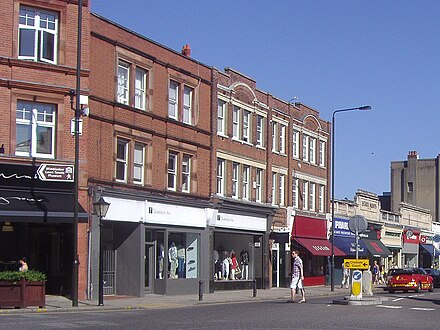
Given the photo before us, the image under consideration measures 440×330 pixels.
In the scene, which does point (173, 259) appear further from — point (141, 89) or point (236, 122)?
point (236, 122)

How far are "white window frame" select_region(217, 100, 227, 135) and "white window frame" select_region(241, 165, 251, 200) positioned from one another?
319cm

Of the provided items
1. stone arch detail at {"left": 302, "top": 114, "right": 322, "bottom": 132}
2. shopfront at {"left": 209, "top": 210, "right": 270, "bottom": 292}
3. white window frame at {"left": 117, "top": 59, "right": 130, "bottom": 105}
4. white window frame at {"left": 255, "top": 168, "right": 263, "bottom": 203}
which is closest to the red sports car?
shopfront at {"left": 209, "top": 210, "right": 270, "bottom": 292}

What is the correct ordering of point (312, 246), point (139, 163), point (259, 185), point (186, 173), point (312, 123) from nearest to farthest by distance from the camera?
point (139, 163) → point (186, 173) → point (259, 185) → point (312, 246) → point (312, 123)

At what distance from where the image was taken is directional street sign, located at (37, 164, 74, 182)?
30.2 metres

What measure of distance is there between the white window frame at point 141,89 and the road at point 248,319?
11725mm

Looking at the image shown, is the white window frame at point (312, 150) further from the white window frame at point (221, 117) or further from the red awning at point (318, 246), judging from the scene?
the white window frame at point (221, 117)

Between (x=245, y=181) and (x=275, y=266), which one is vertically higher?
(x=245, y=181)

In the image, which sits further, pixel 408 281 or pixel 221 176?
pixel 408 281

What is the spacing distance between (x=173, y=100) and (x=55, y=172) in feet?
32.3

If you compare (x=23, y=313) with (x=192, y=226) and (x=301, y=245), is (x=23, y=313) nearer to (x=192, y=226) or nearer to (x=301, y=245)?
(x=192, y=226)

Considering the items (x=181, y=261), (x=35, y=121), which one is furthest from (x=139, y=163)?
(x=35, y=121)

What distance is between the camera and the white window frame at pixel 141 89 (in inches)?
1419

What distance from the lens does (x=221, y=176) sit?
42.9 metres

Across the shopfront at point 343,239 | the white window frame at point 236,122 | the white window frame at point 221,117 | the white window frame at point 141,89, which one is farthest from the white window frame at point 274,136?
the white window frame at point 141,89
